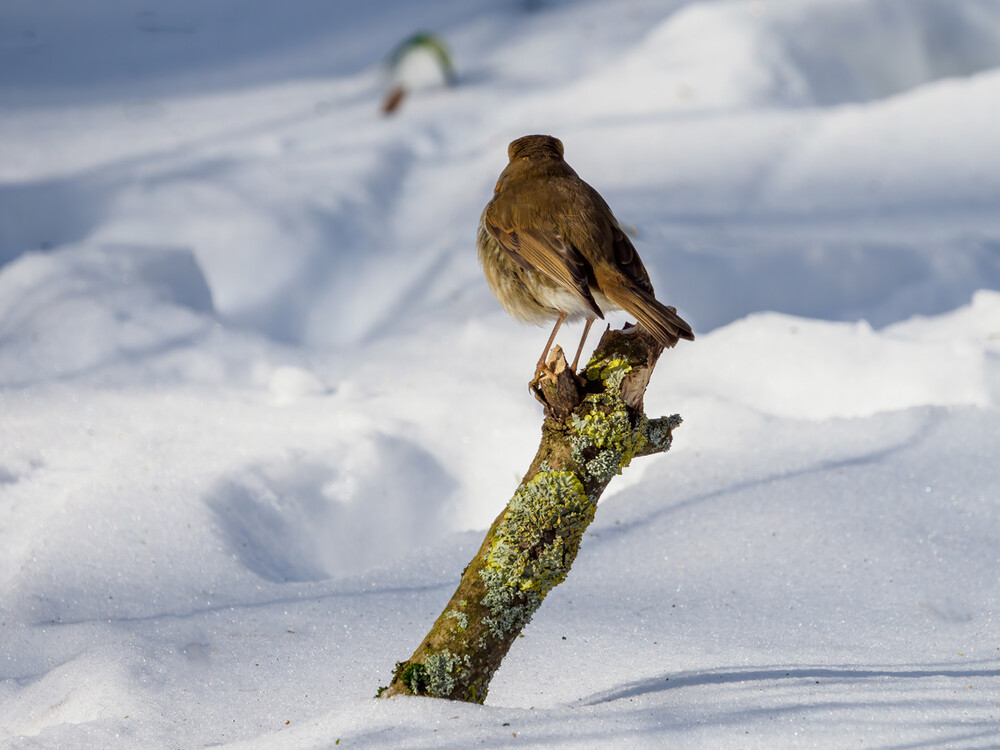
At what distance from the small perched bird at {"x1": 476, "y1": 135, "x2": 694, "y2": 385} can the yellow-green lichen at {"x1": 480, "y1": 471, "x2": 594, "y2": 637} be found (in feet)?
0.87

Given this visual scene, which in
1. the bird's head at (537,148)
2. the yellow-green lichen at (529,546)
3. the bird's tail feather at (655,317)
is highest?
the bird's head at (537,148)

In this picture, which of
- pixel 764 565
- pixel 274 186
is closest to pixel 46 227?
pixel 274 186

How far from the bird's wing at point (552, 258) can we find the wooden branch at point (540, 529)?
283 mm

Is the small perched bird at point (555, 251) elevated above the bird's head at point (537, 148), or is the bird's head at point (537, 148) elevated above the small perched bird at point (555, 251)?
A: the bird's head at point (537, 148)

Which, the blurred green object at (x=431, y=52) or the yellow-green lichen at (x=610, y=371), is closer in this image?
the yellow-green lichen at (x=610, y=371)

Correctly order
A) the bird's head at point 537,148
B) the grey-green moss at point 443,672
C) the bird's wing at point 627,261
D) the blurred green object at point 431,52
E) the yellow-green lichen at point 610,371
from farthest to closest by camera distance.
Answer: the blurred green object at point 431,52
the bird's head at point 537,148
the bird's wing at point 627,261
the yellow-green lichen at point 610,371
the grey-green moss at point 443,672

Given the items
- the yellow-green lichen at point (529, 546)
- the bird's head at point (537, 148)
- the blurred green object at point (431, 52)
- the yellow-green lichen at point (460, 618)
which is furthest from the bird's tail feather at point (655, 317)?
the blurred green object at point (431, 52)

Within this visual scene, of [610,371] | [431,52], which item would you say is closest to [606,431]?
[610,371]

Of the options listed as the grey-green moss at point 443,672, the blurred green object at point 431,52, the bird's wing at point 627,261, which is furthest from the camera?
the blurred green object at point 431,52

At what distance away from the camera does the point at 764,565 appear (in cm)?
272

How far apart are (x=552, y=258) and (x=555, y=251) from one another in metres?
0.02

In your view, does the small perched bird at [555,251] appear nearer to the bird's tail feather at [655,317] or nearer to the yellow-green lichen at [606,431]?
the bird's tail feather at [655,317]

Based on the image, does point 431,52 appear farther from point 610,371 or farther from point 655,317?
point 610,371

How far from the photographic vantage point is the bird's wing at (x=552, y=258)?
2.27 metres
